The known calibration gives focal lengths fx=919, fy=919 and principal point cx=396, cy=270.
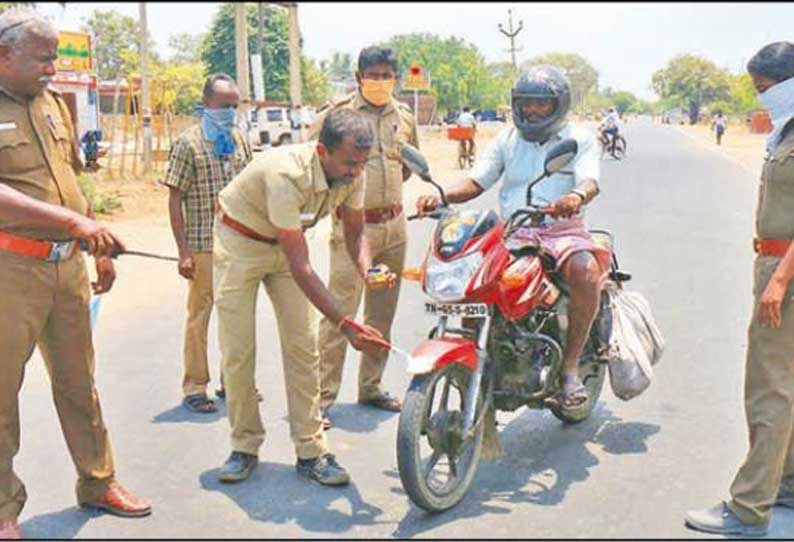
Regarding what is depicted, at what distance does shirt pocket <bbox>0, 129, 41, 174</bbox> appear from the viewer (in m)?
3.38

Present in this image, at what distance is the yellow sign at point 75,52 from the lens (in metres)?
20.2

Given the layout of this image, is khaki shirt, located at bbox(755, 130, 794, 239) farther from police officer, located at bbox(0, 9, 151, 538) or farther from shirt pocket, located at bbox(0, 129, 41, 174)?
shirt pocket, located at bbox(0, 129, 41, 174)

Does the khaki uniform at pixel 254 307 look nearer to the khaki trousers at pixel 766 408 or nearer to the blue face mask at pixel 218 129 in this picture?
the blue face mask at pixel 218 129

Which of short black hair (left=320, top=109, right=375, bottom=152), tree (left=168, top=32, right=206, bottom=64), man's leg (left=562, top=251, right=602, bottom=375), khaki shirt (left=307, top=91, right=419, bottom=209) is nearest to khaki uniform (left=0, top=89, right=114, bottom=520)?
short black hair (left=320, top=109, right=375, bottom=152)

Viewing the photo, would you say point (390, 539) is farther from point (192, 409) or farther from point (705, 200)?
point (705, 200)

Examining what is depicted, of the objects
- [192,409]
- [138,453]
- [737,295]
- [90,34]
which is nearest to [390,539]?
[138,453]

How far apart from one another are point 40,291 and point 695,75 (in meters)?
95.4

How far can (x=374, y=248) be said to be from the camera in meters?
5.07

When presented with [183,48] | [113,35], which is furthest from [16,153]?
[183,48]

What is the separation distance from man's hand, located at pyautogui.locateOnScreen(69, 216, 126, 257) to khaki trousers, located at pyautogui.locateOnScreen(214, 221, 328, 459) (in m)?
0.90

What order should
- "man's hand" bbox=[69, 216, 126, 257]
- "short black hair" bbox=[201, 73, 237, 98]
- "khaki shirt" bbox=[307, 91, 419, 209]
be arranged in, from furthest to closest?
"short black hair" bbox=[201, 73, 237, 98]
"khaki shirt" bbox=[307, 91, 419, 209]
"man's hand" bbox=[69, 216, 126, 257]

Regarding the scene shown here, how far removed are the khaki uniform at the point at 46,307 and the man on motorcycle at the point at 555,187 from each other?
1.57m

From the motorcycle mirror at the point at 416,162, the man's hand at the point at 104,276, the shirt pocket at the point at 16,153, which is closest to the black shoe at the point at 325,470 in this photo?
the man's hand at the point at 104,276

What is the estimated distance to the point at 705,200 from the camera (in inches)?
632
